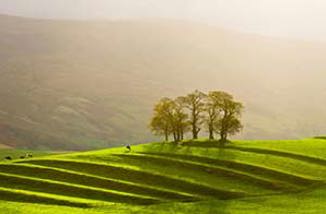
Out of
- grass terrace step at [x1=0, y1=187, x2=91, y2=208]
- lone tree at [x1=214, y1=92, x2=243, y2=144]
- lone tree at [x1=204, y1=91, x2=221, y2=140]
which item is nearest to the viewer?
grass terrace step at [x1=0, y1=187, x2=91, y2=208]

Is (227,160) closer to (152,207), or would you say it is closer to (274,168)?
(274,168)

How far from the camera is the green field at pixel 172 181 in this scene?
199 feet

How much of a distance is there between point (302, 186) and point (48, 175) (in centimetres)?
3202

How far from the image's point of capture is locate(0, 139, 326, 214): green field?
6069cm

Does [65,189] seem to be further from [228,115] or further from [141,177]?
[228,115]

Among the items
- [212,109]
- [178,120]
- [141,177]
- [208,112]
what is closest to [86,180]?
[141,177]

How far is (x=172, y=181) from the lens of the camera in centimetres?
7012

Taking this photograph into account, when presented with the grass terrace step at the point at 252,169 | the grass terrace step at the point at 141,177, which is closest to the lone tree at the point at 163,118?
the grass terrace step at the point at 252,169

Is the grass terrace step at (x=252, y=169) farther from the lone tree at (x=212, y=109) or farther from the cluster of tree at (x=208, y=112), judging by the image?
the lone tree at (x=212, y=109)

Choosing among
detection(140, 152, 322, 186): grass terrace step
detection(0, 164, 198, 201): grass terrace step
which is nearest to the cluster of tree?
detection(140, 152, 322, 186): grass terrace step

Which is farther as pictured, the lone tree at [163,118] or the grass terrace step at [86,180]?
the lone tree at [163,118]

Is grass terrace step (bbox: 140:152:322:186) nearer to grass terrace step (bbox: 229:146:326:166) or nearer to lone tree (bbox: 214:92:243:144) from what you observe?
grass terrace step (bbox: 229:146:326:166)

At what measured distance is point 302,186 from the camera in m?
71.2

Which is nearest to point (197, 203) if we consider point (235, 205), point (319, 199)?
Answer: point (235, 205)
